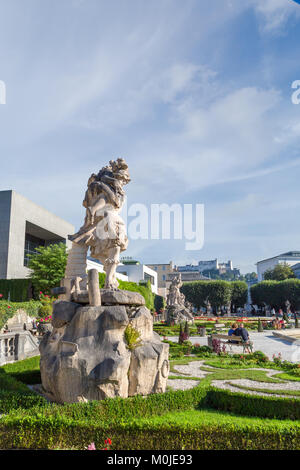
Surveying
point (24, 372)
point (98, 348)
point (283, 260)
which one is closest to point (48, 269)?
point (24, 372)

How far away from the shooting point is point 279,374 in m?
10.3

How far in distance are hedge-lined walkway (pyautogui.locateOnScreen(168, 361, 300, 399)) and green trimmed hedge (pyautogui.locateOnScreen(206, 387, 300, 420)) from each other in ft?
4.28

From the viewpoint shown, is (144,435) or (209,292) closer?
(144,435)

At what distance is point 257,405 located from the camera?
→ 21.0 feet

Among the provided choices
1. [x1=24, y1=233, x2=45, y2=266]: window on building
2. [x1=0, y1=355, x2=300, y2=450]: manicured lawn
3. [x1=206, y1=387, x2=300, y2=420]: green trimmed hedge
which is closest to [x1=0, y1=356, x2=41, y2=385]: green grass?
[x1=0, y1=355, x2=300, y2=450]: manicured lawn

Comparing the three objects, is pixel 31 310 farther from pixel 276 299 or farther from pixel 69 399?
pixel 276 299

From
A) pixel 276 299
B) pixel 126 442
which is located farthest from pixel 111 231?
pixel 276 299

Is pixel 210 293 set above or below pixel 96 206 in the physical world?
below

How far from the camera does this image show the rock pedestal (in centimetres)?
631

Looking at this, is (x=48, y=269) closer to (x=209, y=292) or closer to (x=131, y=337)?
(x=131, y=337)

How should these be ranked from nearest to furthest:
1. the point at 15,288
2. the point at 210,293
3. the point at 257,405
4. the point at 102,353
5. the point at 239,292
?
the point at 257,405
the point at 102,353
the point at 15,288
the point at 210,293
the point at 239,292

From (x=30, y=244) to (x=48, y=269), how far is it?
40.0 feet

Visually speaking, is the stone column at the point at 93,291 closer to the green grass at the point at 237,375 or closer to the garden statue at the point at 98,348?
the garden statue at the point at 98,348

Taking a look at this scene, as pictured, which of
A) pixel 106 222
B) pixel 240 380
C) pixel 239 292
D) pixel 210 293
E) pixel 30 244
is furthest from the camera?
pixel 239 292
